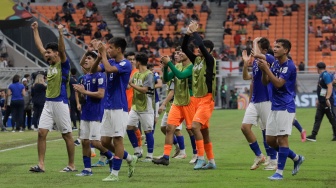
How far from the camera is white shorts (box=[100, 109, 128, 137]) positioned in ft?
46.0

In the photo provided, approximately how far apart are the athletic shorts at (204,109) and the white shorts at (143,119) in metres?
2.87

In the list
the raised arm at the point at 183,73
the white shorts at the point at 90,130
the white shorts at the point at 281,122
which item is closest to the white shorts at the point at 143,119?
the raised arm at the point at 183,73

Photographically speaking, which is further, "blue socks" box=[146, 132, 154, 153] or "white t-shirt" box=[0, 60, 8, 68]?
"white t-shirt" box=[0, 60, 8, 68]

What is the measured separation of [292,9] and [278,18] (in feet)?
3.55

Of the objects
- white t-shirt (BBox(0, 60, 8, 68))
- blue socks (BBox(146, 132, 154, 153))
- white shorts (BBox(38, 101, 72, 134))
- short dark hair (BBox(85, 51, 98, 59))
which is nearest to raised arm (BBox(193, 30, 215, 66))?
short dark hair (BBox(85, 51, 98, 59))

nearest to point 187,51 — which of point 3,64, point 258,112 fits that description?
point 258,112

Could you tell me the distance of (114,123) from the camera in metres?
14.0

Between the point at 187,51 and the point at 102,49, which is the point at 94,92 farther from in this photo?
the point at 187,51

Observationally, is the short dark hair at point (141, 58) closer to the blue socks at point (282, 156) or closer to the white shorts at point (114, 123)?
the white shorts at point (114, 123)

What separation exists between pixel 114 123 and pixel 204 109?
2467mm

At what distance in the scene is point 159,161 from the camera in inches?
635

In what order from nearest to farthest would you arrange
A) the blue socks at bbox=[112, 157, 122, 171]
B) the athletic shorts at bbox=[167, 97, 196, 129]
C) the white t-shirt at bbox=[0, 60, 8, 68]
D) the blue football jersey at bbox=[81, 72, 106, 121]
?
the blue socks at bbox=[112, 157, 122, 171], the blue football jersey at bbox=[81, 72, 106, 121], the athletic shorts at bbox=[167, 97, 196, 129], the white t-shirt at bbox=[0, 60, 8, 68]

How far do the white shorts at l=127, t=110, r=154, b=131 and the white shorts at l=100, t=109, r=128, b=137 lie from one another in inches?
183

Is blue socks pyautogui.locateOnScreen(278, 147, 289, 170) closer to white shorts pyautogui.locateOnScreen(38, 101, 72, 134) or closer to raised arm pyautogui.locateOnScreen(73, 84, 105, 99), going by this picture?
raised arm pyautogui.locateOnScreen(73, 84, 105, 99)
